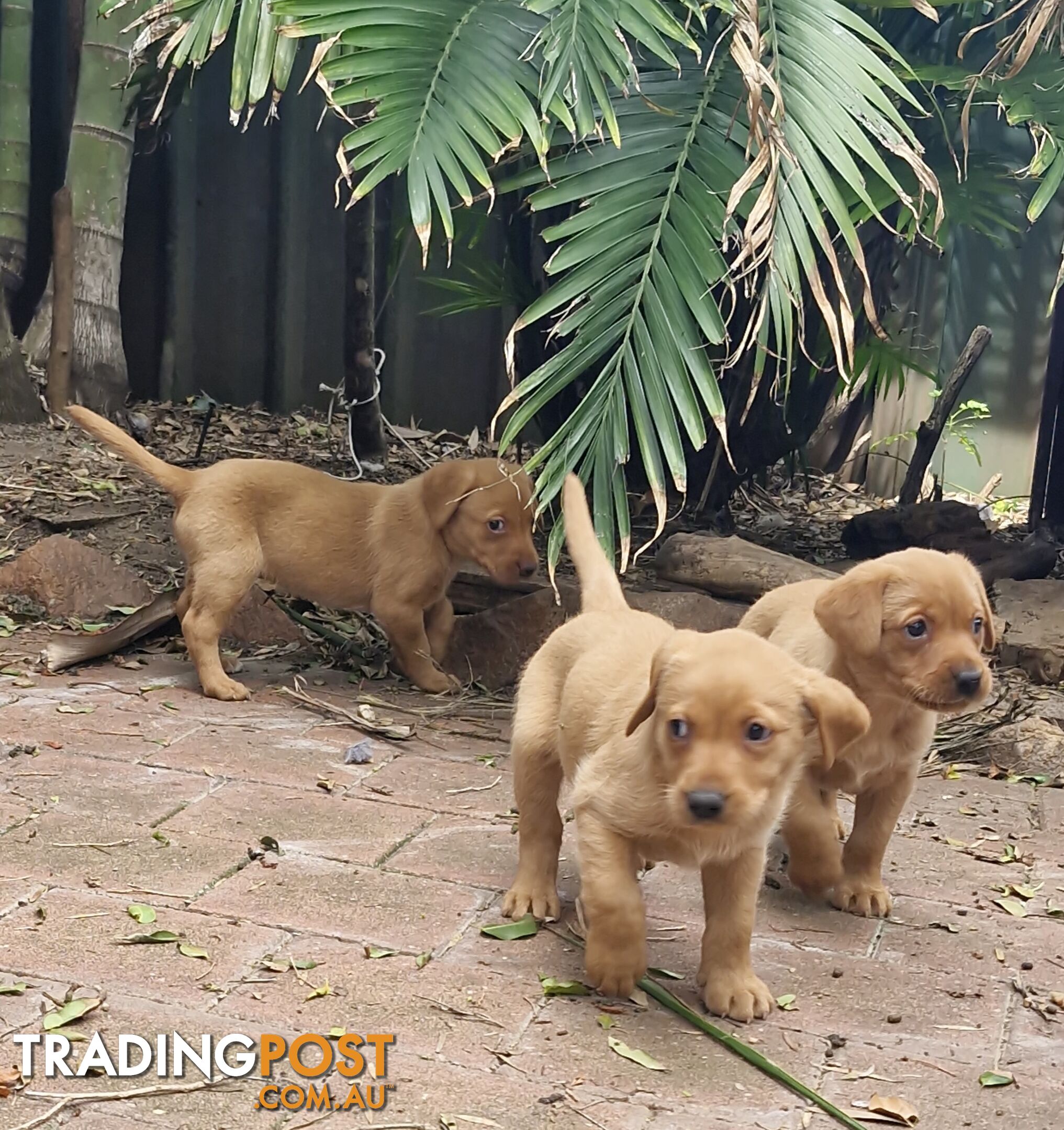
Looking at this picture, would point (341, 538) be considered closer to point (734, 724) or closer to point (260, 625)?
point (260, 625)

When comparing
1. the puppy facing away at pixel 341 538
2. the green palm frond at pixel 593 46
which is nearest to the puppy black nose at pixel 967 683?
the green palm frond at pixel 593 46

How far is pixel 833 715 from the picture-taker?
8.49 ft

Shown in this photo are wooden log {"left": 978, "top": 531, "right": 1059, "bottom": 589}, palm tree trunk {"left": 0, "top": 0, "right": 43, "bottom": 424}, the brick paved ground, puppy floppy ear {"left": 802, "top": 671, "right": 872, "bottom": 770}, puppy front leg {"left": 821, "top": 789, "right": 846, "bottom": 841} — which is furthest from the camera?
palm tree trunk {"left": 0, "top": 0, "right": 43, "bottom": 424}

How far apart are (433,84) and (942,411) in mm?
3683

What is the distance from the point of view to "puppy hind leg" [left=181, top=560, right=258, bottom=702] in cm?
491

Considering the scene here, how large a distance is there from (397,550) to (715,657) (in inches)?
110

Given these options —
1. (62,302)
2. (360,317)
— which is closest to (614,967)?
(360,317)

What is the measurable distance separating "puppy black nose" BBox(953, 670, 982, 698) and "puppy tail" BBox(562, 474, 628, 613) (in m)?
0.83

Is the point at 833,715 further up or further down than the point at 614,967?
further up

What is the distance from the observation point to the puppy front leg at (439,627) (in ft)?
17.8

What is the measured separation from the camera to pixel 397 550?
5191 millimetres

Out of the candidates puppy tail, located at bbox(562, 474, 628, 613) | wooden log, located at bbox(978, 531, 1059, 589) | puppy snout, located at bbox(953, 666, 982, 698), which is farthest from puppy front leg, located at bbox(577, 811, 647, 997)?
wooden log, located at bbox(978, 531, 1059, 589)

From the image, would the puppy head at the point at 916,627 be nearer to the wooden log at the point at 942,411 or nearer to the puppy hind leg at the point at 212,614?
the puppy hind leg at the point at 212,614

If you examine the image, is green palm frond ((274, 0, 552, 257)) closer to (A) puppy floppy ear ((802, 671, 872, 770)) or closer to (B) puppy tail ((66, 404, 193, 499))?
(B) puppy tail ((66, 404, 193, 499))
